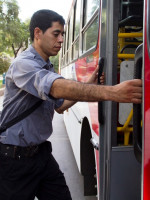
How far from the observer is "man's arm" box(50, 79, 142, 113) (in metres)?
1.51

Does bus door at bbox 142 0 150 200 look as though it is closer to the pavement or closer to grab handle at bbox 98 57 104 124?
grab handle at bbox 98 57 104 124

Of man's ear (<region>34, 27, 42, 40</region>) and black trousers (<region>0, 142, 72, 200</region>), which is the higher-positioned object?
man's ear (<region>34, 27, 42, 40</region>)

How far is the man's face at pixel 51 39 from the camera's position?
2.10 meters

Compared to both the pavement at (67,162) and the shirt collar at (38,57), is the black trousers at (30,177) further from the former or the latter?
the pavement at (67,162)

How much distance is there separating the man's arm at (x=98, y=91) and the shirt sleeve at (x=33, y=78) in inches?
1.6

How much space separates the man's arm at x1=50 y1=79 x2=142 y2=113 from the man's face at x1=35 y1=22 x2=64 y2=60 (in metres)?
0.52

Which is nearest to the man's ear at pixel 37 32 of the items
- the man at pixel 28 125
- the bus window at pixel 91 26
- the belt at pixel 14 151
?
the man at pixel 28 125

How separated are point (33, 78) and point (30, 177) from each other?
76 cm

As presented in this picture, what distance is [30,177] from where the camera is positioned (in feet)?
6.98

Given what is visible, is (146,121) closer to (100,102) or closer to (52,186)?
(100,102)

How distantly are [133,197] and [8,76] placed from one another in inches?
48.6

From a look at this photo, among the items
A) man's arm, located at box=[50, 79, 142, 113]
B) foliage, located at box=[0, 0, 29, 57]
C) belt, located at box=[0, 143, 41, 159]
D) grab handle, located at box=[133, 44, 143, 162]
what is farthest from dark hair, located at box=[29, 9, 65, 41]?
foliage, located at box=[0, 0, 29, 57]

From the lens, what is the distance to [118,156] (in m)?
2.08

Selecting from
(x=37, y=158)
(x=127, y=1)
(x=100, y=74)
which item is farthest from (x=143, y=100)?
(x=127, y=1)
